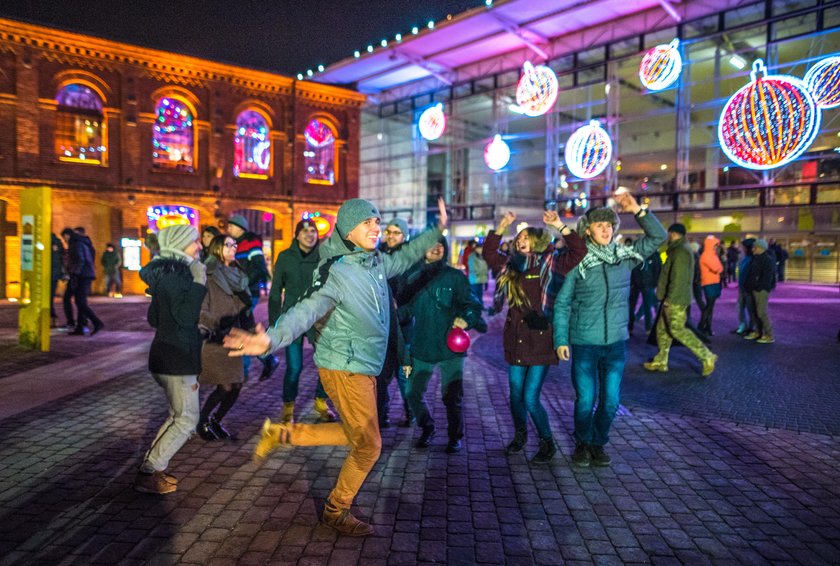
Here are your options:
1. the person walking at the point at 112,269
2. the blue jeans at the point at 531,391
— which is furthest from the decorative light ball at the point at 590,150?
the person walking at the point at 112,269

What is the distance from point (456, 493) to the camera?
412 centimetres

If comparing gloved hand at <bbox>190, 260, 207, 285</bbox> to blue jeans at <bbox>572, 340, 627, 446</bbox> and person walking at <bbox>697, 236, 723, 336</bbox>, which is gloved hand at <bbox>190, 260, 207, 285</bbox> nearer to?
blue jeans at <bbox>572, 340, 627, 446</bbox>

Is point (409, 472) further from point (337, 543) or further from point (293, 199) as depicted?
point (293, 199)

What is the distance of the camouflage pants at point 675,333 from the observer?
792cm

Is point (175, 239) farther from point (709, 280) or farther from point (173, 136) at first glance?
point (173, 136)

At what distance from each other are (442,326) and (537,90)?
1470cm

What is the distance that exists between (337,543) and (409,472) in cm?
120

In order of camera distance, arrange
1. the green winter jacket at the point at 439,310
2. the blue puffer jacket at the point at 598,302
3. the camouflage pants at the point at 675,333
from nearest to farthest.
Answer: the blue puffer jacket at the point at 598,302 → the green winter jacket at the point at 439,310 → the camouflage pants at the point at 675,333

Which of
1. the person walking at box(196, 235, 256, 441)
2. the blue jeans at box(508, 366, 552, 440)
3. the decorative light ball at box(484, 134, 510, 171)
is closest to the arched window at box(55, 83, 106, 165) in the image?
the decorative light ball at box(484, 134, 510, 171)

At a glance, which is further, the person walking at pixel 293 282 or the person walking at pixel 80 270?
the person walking at pixel 80 270

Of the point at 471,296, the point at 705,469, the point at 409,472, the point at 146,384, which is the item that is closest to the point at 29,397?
the point at 146,384

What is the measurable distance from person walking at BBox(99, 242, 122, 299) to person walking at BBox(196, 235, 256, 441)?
16287mm

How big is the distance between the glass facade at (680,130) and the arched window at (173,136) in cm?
1231

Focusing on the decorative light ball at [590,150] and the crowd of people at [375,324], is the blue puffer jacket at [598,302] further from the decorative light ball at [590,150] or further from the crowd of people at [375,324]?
the decorative light ball at [590,150]
